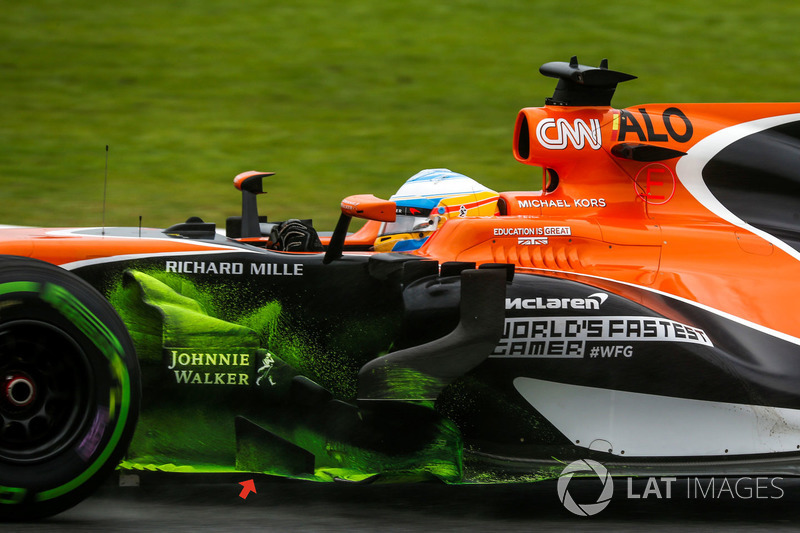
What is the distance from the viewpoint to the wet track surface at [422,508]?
12.5 feet

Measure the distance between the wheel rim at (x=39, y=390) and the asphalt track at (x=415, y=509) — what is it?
296 mm

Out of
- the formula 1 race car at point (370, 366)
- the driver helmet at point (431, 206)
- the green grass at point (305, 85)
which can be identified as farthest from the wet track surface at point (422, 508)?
the green grass at point (305, 85)

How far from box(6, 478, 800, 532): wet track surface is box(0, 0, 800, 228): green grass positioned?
19.7 ft

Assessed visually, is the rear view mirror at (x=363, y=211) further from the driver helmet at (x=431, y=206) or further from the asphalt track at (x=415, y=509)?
the driver helmet at (x=431, y=206)

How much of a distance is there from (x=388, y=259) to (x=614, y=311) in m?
0.89

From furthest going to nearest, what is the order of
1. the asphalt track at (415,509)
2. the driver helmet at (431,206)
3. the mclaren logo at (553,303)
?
1. the driver helmet at (431,206)
2. the mclaren logo at (553,303)
3. the asphalt track at (415,509)

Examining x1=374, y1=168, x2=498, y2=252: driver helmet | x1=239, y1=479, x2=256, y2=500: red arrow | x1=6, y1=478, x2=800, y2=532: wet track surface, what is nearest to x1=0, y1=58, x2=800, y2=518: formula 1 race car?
x1=6, y1=478, x2=800, y2=532: wet track surface

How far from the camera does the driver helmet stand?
546 centimetres

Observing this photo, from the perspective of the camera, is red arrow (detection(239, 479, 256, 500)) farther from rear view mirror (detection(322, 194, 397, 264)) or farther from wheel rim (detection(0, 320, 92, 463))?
rear view mirror (detection(322, 194, 397, 264))

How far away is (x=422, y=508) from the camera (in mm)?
4098

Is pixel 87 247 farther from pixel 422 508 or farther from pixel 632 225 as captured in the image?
pixel 632 225

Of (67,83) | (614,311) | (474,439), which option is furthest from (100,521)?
(67,83)

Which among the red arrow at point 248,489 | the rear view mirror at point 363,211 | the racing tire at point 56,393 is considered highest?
the rear view mirror at point 363,211

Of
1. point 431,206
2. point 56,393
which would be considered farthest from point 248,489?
point 431,206
